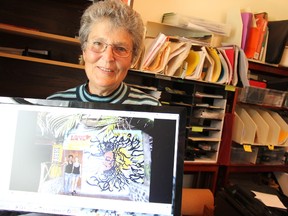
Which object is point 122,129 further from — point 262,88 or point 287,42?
point 287,42

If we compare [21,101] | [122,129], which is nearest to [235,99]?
[122,129]

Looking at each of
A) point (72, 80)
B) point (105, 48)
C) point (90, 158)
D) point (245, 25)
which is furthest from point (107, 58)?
point (245, 25)

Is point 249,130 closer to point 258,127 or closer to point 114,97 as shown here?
point 258,127

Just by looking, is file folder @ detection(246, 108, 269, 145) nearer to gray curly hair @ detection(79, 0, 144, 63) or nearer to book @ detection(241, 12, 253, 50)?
book @ detection(241, 12, 253, 50)

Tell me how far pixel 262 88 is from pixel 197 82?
0.61 m

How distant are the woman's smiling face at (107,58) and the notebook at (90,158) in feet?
0.75

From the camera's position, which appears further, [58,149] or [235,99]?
[235,99]

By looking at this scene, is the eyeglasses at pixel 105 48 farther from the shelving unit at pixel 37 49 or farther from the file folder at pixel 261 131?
the file folder at pixel 261 131

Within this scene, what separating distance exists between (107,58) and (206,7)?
1523 mm

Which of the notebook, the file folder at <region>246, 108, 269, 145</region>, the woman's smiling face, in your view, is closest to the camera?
the notebook

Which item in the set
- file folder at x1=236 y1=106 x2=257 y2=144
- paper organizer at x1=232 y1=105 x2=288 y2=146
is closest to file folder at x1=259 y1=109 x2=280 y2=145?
paper organizer at x1=232 y1=105 x2=288 y2=146

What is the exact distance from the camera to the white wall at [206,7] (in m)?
1.89

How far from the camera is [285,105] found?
219 cm

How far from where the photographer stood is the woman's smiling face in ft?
2.68
